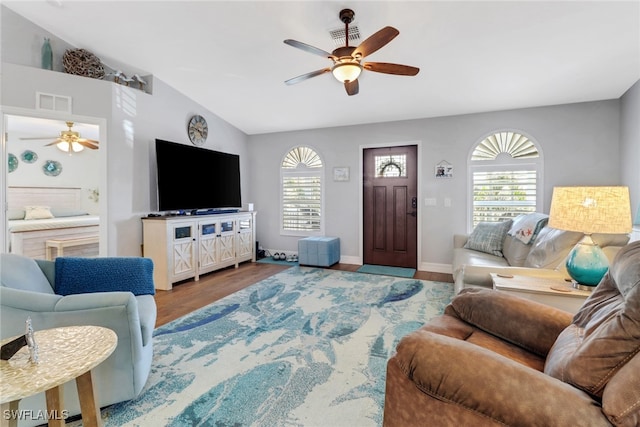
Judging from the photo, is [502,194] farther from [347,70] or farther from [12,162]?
[12,162]

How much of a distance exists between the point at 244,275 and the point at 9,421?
3.40m

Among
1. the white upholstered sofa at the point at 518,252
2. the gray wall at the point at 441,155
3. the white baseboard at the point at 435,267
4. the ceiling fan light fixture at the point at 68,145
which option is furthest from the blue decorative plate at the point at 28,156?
the white upholstered sofa at the point at 518,252

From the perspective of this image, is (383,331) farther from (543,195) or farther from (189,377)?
(543,195)

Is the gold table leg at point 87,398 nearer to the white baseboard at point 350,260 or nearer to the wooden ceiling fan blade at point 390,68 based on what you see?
the wooden ceiling fan blade at point 390,68

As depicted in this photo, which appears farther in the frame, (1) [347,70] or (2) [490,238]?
(2) [490,238]

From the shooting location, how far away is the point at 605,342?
0.89 meters

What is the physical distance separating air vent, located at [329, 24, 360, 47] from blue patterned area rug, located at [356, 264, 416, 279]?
3141mm

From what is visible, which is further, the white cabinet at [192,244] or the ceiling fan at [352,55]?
the white cabinet at [192,244]

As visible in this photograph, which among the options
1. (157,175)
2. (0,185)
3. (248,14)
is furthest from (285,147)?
(0,185)

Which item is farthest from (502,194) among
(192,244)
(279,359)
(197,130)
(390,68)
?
(197,130)

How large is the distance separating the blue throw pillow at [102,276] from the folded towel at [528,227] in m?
3.57

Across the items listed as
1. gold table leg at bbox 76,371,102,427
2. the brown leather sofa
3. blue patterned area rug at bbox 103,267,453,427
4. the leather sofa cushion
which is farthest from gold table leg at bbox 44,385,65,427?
the leather sofa cushion

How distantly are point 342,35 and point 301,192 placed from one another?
10.5 ft

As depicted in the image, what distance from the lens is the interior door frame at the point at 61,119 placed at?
10.6ft
